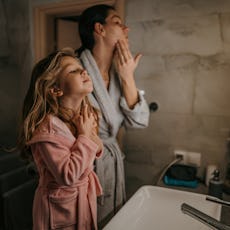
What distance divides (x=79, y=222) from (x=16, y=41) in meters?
1.10

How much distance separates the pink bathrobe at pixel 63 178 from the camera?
2.47 ft

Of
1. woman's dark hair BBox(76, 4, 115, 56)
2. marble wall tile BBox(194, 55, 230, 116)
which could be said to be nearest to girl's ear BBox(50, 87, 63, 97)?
woman's dark hair BBox(76, 4, 115, 56)

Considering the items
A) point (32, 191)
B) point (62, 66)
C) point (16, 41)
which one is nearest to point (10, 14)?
point (16, 41)

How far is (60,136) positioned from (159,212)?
1.51ft

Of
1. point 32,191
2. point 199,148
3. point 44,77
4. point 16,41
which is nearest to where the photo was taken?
point 44,77

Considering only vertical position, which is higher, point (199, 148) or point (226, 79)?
point (226, 79)

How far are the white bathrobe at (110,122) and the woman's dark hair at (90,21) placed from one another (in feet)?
0.18

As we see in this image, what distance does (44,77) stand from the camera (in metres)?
0.81

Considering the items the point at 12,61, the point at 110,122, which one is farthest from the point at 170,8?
the point at 12,61

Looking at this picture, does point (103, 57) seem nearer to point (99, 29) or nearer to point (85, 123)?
point (99, 29)

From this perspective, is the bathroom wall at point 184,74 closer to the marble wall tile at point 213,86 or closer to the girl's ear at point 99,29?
the marble wall tile at point 213,86

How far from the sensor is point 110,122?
108cm

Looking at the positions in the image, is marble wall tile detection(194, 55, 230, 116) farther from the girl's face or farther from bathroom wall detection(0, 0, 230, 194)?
the girl's face

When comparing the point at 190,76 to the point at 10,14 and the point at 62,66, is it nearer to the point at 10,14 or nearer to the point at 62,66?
the point at 62,66
